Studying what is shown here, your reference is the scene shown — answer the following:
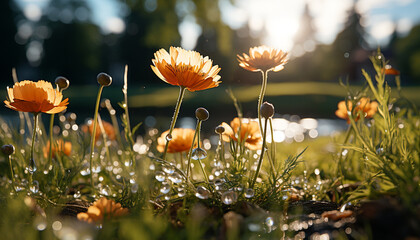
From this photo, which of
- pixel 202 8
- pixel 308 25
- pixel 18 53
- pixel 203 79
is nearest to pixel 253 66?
pixel 203 79

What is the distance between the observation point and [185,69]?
120 centimetres

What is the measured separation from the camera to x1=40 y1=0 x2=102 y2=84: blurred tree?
31078mm

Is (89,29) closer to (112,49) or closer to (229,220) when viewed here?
(112,49)

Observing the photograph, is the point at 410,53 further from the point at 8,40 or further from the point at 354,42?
the point at 8,40

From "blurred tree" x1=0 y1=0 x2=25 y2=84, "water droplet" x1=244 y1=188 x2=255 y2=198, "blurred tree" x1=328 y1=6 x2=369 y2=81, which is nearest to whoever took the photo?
"water droplet" x1=244 y1=188 x2=255 y2=198

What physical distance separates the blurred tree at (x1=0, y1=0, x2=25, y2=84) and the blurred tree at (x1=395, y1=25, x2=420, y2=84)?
33136 mm

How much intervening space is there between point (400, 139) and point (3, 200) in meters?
1.47

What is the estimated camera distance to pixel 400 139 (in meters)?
1.26

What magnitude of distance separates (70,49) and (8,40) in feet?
15.8

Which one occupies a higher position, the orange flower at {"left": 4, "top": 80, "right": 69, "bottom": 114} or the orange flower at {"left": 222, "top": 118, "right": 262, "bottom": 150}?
the orange flower at {"left": 222, "top": 118, "right": 262, "bottom": 150}

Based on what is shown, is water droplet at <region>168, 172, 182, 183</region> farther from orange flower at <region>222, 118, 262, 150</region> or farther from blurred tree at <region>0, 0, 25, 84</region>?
blurred tree at <region>0, 0, 25, 84</region>

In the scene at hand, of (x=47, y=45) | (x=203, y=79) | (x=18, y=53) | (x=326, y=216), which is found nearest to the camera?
(x=326, y=216)

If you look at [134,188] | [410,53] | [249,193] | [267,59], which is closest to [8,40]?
[134,188]

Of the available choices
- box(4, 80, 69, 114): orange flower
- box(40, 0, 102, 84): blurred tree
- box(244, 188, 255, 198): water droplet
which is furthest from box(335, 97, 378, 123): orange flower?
box(40, 0, 102, 84): blurred tree
